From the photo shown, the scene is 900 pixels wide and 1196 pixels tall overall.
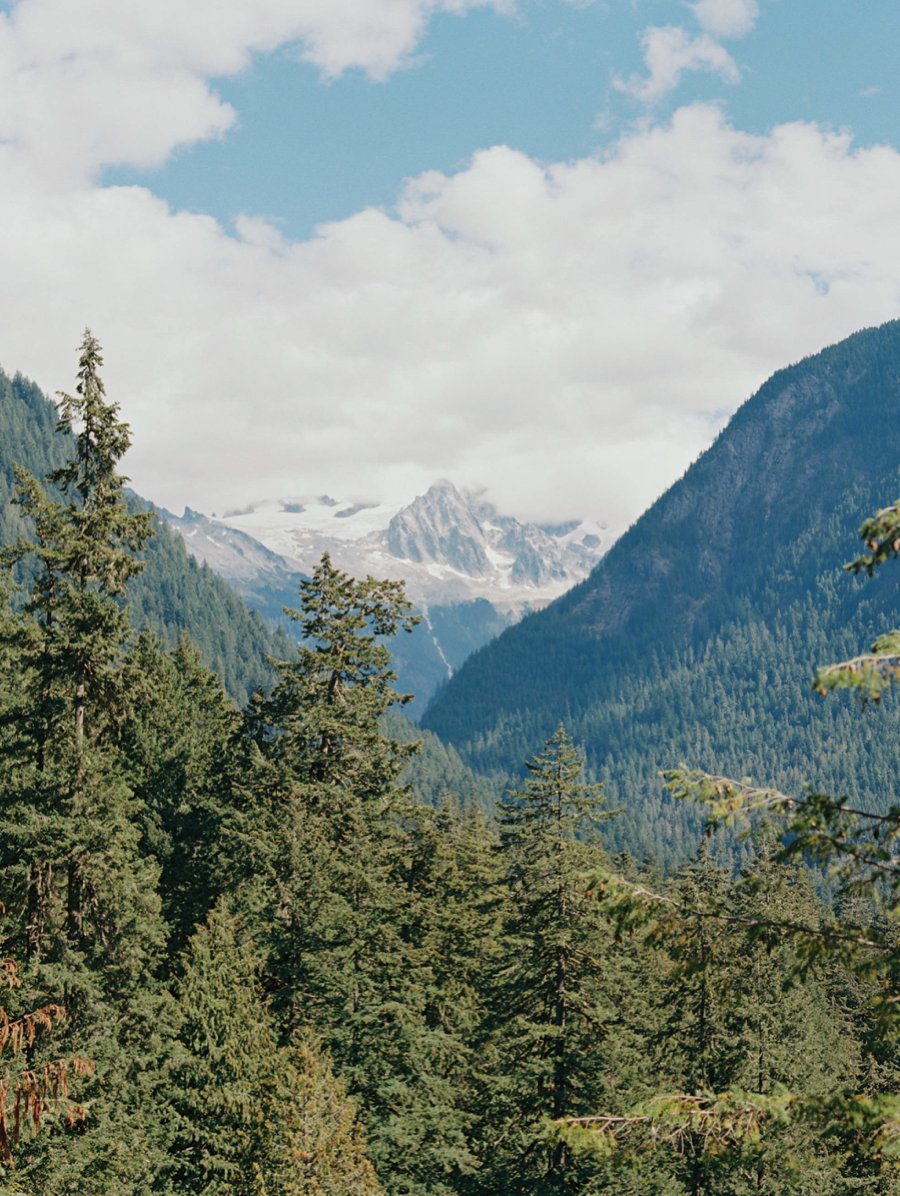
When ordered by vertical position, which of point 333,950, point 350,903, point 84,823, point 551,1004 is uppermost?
point 84,823

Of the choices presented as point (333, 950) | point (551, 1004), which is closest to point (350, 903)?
point (333, 950)

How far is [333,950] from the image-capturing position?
3200 cm

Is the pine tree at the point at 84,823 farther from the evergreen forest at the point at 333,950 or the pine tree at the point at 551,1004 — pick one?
the pine tree at the point at 551,1004

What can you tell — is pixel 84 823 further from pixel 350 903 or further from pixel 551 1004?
pixel 551 1004

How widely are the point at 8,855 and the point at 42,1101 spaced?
17.0m

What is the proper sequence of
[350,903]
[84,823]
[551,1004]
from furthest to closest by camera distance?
1. [350,903]
2. [551,1004]
3. [84,823]

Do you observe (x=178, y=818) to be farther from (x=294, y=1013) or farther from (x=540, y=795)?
(x=540, y=795)

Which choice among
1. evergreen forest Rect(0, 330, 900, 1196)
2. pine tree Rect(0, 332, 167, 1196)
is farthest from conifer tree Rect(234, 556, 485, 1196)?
pine tree Rect(0, 332, 167, 1196)

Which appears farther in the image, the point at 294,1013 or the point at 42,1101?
the point at 294,1013

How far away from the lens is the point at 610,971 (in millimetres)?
30469

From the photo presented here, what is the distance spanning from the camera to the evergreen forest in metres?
14.1

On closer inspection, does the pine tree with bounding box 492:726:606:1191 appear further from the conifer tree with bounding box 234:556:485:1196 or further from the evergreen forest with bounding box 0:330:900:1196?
the conifer tree with bounding box 234:556:485:1196

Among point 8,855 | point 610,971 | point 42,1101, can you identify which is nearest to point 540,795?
point 610,971

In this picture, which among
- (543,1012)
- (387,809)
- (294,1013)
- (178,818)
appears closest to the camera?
(543,1012)
